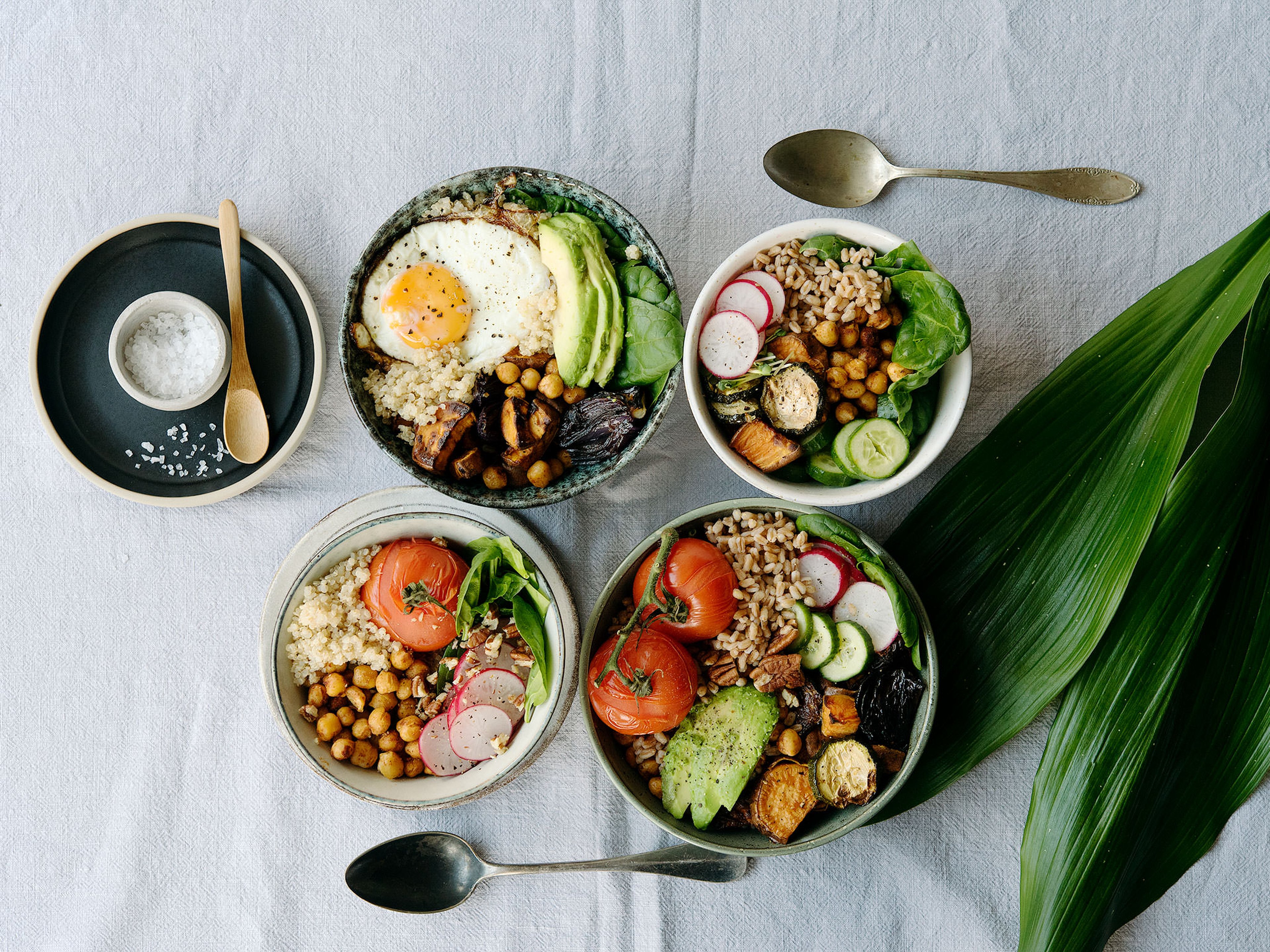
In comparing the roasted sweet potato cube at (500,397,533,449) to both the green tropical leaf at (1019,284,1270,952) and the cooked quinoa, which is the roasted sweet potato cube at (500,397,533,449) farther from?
the green tropical leaf at (1019,284,1270,952)

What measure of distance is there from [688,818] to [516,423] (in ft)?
2.84

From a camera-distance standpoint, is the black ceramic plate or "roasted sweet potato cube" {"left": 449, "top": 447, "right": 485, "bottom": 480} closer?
"roasted sweet potato cube" {"left": 449, "top": 447, "right": 485, "bottom": 480}

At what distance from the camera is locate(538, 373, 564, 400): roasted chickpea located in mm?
1751

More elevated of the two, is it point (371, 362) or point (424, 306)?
point (424, 306)

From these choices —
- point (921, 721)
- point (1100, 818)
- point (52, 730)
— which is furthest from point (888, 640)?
point (52, 730)

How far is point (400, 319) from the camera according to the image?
5.72ft

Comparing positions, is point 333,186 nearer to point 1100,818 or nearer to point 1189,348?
point 1189,348

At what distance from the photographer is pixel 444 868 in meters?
1.99

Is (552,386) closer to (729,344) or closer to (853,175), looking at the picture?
(729,344)

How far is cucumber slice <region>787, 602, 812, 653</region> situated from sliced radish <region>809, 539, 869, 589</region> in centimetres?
8

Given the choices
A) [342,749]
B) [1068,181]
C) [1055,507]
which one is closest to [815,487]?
[1055,507]

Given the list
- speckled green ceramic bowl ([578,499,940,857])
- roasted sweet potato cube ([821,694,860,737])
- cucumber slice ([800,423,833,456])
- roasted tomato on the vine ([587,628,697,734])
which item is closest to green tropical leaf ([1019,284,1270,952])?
speckled green ceramic bowl ([578,499,940,857])

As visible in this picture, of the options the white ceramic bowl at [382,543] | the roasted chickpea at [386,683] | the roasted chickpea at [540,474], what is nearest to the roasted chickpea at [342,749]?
the white ceramic bowl at [382,543]

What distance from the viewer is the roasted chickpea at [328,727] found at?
1.84m
